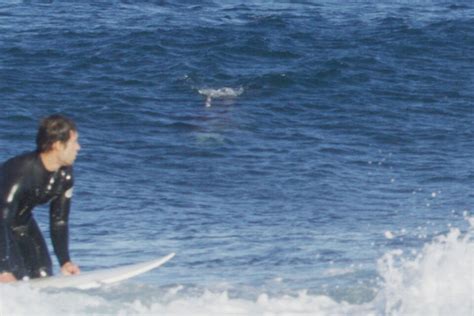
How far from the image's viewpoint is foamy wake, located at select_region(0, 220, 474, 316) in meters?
7.80

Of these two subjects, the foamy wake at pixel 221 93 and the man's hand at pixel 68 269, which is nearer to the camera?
the man's hand at pixel 68 269

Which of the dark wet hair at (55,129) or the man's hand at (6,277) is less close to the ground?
the dark wet hair at (55,129)

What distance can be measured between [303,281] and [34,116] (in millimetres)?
12951

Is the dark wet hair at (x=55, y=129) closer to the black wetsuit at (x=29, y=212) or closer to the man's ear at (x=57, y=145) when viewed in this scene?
the man's ear at (x=57, y=145)

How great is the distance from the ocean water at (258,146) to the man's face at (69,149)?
846 mm

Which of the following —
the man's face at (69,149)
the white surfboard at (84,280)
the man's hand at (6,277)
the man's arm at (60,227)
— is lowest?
the white surfboard at (84,280)

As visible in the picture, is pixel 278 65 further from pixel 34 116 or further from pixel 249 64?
pixel 34 116

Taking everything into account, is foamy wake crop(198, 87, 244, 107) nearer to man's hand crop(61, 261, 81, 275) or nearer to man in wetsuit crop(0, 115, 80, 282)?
man in wetsuit crop(0, 115, 80, 282)

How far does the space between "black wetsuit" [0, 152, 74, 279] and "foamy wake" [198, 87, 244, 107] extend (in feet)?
52.0

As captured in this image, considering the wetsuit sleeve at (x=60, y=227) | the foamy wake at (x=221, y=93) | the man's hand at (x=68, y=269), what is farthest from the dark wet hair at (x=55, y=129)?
the foamy wake at (x=221, y=93)

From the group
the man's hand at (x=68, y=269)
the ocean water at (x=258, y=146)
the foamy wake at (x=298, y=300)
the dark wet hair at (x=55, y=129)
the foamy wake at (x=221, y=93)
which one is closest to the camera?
the foamy wake at (x=298, y=300)

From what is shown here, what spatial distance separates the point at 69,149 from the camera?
807 centimetres

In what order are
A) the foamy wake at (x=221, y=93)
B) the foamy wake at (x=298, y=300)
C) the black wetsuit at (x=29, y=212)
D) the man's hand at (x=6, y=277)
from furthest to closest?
1. the foamy wake at (x=221, y=93)
2. the black wetsuit at (x=29, y=212)
3. the man's hand at (x=6, y=277)
4. the foamy wake at (x=298, y=300)

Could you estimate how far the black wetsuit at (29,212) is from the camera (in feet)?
27.1
